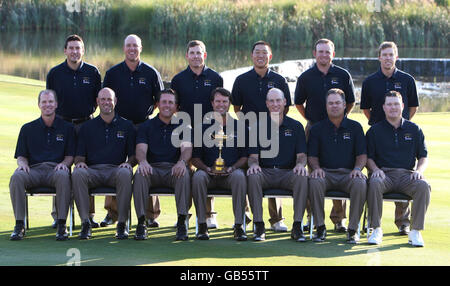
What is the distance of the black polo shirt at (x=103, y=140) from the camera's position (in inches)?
295

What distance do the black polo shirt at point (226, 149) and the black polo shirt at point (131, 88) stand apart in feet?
2.57

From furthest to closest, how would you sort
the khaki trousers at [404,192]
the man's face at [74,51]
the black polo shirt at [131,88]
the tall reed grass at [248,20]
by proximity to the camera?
the tall reed grass at [248,20] → the black polo shirt at [131,88] → the man's face at [74,51] → the khaki trousers at [404,192]

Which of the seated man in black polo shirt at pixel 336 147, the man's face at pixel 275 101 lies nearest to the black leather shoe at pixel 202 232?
the seated man in black polo shirt at pixel 336 147

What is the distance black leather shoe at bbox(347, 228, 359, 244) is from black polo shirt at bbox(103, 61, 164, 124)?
236cm

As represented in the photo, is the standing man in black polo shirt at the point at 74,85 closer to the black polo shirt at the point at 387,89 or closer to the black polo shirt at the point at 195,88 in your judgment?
the black polo shirt at the point at 195,88

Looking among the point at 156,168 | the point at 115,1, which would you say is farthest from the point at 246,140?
the point at 115,1

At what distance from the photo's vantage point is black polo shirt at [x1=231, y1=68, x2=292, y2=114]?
793 centimetres

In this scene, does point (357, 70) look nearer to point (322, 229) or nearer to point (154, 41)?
point (154, 41)

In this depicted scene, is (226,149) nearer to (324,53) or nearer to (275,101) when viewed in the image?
(275,101)

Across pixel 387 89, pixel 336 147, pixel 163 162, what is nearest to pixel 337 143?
pixel 336 147

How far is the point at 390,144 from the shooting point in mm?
7387

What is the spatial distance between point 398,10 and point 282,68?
307 inches

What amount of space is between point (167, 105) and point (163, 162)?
21.1 inches

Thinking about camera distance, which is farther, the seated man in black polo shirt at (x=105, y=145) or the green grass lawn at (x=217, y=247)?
the seated man in black polo shirt at (x=105, y=145)
